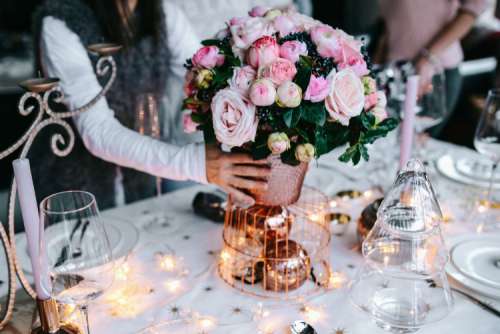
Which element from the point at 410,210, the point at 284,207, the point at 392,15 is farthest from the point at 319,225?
the point at 392,15

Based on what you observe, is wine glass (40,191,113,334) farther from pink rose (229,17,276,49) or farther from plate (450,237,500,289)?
plate (450,237,500,289)

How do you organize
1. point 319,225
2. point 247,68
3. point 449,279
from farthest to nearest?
point 319,225 → point 449,279 → point 247,68

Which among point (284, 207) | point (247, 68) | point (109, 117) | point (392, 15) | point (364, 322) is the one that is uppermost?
point (392, 15)

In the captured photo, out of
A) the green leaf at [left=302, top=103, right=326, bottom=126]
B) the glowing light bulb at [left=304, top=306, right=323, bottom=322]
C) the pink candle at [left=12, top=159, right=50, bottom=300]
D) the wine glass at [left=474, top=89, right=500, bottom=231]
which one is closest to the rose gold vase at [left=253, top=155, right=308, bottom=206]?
the green leaf at [left=302, top=103, right=326, bottom=126]

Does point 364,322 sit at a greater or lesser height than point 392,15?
lesser

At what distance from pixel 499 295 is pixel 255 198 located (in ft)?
1.64

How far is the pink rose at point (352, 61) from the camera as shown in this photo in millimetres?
963

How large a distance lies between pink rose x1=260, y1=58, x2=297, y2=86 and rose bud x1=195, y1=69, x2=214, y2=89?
0.12m

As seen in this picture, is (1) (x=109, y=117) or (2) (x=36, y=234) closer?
(2) (x=36, y=234)

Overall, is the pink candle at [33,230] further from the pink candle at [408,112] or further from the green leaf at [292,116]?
the pink candle at [408,112]

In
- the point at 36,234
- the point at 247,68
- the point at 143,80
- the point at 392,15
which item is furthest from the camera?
the point at 392,15

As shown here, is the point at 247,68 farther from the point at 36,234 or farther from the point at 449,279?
the point at 449,279

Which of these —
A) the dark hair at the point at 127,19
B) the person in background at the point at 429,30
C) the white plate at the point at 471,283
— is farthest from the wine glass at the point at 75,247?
the person in background at the point at 429,30

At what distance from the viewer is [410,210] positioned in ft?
3.24
